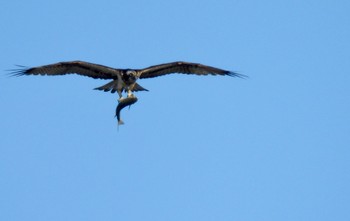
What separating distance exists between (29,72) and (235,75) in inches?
294

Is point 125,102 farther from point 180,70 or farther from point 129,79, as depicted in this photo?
point 180,70

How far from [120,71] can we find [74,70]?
2176 mm

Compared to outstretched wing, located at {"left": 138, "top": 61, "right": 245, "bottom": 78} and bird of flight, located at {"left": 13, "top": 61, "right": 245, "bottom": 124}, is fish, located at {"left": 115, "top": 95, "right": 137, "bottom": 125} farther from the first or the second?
outstretched wing, located at {"left": 138, "top": 61, "right": 245, "bottom": 78}

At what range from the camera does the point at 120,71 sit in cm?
2436

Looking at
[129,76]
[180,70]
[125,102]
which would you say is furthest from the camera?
[180,70]

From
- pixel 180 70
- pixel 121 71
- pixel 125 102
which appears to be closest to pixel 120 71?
pixel 121 71

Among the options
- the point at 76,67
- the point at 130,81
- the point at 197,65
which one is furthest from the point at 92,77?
the point at 197,65

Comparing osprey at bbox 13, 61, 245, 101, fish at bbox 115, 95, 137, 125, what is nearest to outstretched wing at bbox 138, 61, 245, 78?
osprey at bbox 13, 61, 245, 101

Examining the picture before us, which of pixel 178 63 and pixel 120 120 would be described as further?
pixel 178 63

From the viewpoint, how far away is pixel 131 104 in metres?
23.1

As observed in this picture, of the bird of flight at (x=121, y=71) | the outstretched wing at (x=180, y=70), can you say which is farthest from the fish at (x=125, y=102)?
the outstretched wing at (x=180, y=70)

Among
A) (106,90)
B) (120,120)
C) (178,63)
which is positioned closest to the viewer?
(120,120)

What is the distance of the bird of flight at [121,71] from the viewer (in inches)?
945

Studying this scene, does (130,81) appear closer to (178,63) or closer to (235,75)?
(178,63)
